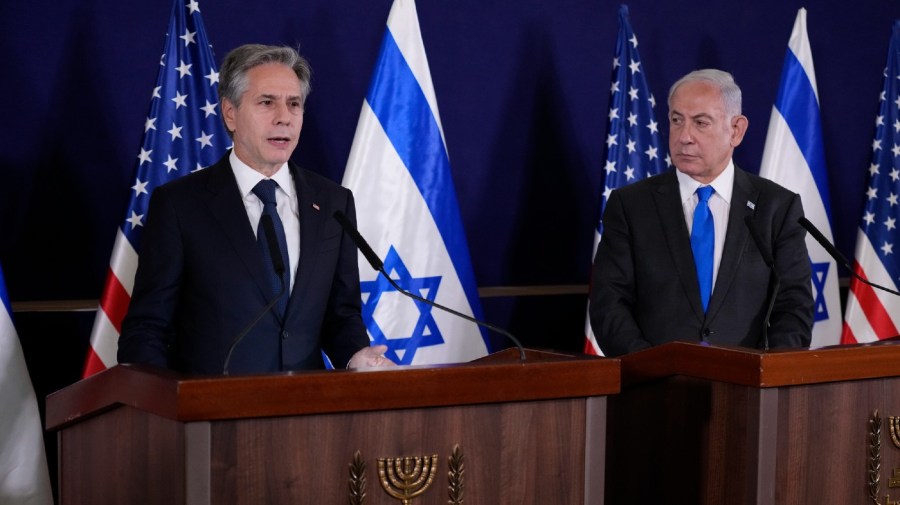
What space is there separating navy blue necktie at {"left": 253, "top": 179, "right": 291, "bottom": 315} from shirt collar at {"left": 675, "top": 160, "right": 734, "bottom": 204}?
3.89ft

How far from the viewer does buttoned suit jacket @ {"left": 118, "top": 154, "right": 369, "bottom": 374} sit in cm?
250

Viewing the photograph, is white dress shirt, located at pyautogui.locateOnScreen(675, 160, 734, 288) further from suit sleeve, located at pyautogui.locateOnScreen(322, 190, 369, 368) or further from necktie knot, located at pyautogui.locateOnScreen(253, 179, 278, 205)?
necktie knot, located at pyautogui.locateOnScreen(253, 179, 278, 205)

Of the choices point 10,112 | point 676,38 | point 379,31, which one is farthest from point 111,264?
point 676,38

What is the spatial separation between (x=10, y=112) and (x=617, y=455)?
2255mm

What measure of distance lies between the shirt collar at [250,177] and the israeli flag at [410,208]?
1.03 meters

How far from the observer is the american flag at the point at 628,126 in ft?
13.8

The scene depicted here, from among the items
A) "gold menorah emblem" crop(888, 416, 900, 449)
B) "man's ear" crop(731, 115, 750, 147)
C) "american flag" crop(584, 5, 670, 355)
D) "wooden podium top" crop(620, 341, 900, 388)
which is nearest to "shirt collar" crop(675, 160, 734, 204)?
"man's ear" crop(731, 115, 750, 147)

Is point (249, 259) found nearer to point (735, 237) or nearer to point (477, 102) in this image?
point (735, 237)

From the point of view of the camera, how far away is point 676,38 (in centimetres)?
481

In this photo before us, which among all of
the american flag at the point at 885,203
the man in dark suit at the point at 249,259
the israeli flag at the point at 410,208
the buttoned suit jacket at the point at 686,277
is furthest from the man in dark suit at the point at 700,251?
the american flag at the point at 885,203

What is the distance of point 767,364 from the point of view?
2082 millimetres

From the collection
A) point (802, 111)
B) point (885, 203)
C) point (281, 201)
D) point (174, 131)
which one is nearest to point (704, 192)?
point (281, 201)

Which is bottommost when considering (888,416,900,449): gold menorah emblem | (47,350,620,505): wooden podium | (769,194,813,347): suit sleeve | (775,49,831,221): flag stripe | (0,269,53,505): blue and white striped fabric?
(0,269,53,505): blue and white striped fabric

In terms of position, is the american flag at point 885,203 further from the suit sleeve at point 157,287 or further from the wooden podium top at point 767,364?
the suit sleeve at point 157,287
